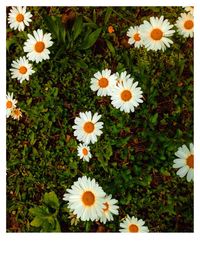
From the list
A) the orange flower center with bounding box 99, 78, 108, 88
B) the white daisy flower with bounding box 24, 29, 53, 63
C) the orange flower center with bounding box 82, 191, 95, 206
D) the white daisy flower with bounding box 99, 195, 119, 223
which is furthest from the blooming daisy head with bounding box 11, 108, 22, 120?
the white daisy flower with bounding box 99, 195, 119, 223

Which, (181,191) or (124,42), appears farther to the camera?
(124,42)

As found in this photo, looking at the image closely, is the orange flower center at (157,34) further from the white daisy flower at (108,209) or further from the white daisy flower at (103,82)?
the white daisy flower at (108,209)

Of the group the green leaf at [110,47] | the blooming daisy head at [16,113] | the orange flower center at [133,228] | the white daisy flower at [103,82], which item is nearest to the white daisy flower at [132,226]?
the orange flower center at [133,228]

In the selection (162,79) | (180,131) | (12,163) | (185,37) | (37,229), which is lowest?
(37,229)

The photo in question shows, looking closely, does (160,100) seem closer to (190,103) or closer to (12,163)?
(190,103)

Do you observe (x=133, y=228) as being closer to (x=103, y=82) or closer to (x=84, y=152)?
(x=84, y=152)

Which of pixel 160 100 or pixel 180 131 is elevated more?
pixel 160 100
